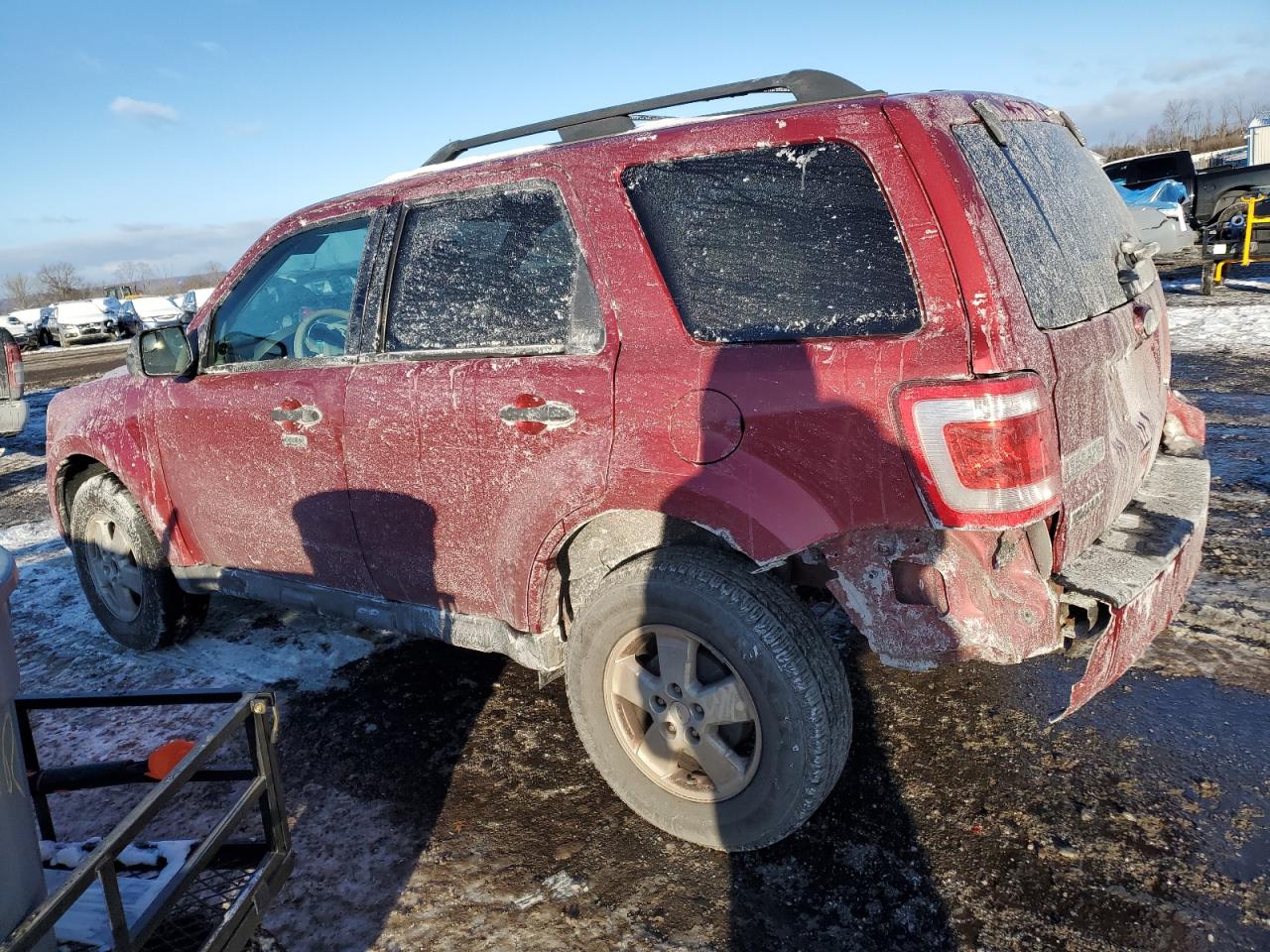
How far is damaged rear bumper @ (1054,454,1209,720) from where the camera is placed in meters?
2.32

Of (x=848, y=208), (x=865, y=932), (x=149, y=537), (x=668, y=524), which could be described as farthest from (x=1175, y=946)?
(x=149, y=537)

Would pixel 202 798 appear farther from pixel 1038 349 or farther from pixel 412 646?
pixel 1038 349

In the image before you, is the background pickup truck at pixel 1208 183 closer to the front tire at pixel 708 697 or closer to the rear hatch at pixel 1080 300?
the rear hatch at pixel 1080 300

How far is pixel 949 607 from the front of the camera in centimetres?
234

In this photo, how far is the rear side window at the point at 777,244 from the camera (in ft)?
7.53

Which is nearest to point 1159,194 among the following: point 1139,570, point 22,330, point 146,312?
point 1139,570

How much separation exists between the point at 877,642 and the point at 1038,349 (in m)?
0.84

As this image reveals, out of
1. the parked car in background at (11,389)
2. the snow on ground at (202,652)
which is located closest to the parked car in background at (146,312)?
the parked car in background at (11,389)

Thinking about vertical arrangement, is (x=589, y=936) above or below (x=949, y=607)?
below

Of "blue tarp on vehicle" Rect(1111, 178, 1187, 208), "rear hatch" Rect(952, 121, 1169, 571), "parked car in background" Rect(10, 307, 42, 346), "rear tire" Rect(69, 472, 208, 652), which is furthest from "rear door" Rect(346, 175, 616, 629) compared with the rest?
"parked car in background" Rect(10, 307, 42, 346)

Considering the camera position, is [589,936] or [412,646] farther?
[412,646]

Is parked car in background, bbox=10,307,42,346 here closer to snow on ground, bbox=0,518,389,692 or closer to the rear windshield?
snow on ground, bbox=0,518,389,692

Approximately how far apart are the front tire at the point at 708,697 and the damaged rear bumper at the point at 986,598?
8.0 inches

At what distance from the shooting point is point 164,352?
12.2 feet
